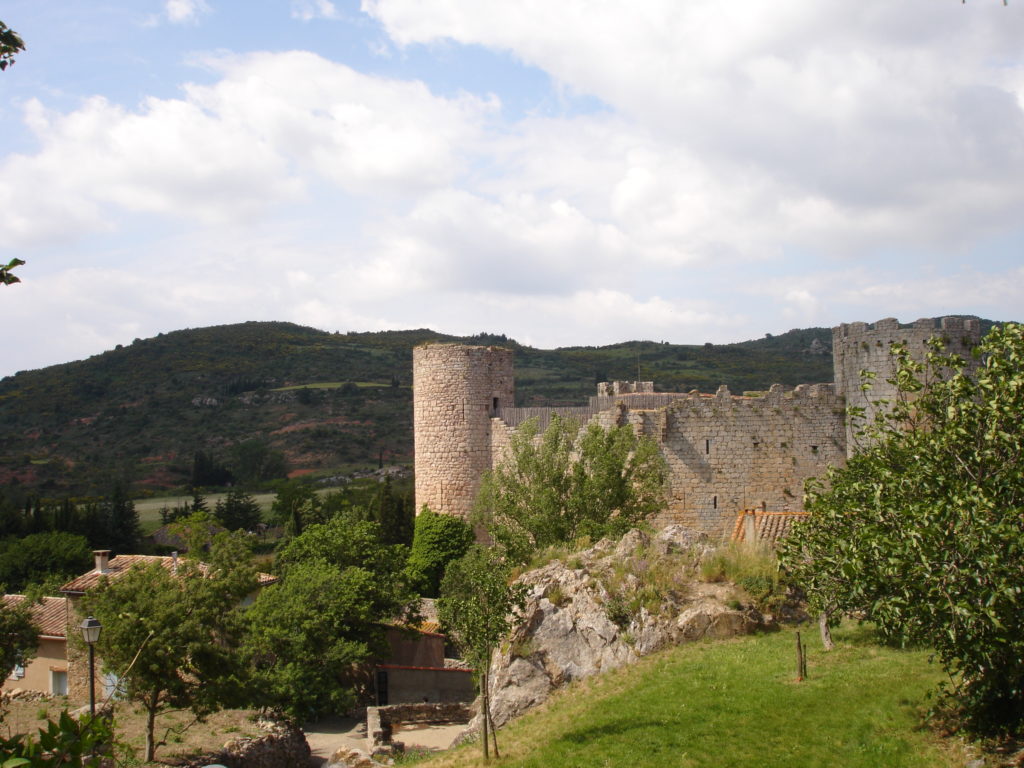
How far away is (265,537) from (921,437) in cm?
5830

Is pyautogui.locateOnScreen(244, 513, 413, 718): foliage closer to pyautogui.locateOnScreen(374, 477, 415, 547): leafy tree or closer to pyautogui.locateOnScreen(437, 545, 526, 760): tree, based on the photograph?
pyautogui.locateOnScreen(437, 545, 526, 760): tree

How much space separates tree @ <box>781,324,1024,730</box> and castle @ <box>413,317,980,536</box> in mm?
13235

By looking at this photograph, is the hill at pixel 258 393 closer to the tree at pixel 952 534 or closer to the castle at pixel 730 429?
the castle at pixel 730 429

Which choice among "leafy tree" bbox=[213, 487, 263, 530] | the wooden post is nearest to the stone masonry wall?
the wooden post

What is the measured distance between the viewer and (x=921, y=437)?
10.1 m

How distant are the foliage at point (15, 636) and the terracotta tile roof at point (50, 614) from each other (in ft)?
14.1

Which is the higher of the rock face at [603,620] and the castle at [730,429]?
the castle at [730,429]

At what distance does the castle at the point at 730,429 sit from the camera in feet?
78.5

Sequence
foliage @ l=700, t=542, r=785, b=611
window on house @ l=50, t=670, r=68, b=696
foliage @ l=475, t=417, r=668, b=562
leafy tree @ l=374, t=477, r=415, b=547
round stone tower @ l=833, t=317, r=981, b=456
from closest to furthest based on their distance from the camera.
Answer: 1. foliage @ l=700, t=542, r=785, b=611
2. round stone tower @ l=833, t=317, r=981, b=456
3. foliage @ l=475, t=417, r=668, b=562
4. window on house @ l=50, t=670, r=68, b=696
5. leafy tree @ l=374, t=477, r=415, b=547

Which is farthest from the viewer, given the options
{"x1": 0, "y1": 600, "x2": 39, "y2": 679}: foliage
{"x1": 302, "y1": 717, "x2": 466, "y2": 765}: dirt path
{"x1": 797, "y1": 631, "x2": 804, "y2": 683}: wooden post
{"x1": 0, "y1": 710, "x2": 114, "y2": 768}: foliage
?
{"x1": 0, "y1": 600, "x2": 39, "y2": 679}: foliage

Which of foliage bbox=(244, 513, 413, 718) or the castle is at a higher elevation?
the castle

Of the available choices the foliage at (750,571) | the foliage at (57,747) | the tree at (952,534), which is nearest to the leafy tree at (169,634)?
the foliage at (750,571)

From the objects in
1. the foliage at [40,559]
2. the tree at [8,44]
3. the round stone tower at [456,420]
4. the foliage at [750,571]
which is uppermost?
the tree at [8,44]

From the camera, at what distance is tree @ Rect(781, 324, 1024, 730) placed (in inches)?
349
